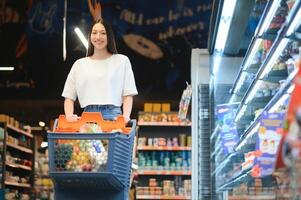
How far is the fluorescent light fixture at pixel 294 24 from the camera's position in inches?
83.3

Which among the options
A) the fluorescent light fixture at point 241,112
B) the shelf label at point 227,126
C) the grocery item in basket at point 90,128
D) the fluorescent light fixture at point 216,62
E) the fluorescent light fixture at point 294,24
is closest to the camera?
the fluorescent light fixture at point 294,24

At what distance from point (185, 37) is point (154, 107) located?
201cm

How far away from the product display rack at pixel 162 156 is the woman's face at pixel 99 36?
22.4ft

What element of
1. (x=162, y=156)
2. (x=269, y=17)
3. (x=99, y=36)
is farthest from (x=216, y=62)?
(x=162, y=156)

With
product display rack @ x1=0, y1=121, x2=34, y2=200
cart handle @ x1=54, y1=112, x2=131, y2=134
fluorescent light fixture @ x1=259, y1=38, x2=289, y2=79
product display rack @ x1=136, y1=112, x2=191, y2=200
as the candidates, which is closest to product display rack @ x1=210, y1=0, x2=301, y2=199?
fluorescent light fixture @ x1=259, y1=38, x2=289, y2=79

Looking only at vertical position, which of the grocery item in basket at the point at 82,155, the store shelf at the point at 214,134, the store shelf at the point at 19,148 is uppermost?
the store shelf at the point at 19,148

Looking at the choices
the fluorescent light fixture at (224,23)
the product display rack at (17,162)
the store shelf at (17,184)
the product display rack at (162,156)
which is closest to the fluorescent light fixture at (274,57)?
the fluorescent light fixture at (224,23)

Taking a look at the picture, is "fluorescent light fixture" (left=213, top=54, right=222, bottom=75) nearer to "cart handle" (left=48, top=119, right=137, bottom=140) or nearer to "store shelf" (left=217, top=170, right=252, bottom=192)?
"store shelf" (left=217, top=170, right=252, bottom=192)

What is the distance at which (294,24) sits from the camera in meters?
2.21

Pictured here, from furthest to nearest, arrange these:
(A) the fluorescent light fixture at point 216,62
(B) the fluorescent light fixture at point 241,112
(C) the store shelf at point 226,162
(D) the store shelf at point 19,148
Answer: (D) the store shelf at point 19,148 → (A) the fluorescent light fixture at point 216,62 → (C) the store shelf at point 226,162 → (B) the fluorescent light fixture at point 241,112

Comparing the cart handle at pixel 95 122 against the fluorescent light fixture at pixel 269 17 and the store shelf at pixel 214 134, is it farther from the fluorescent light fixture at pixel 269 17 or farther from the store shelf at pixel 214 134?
the store shelf at pixel 214 134

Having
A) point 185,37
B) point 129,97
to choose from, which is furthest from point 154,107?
point 129,97

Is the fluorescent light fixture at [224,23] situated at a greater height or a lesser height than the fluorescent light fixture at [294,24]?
greater

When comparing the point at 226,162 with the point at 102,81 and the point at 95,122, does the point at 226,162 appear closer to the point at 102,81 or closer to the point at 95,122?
the point at 102,81
